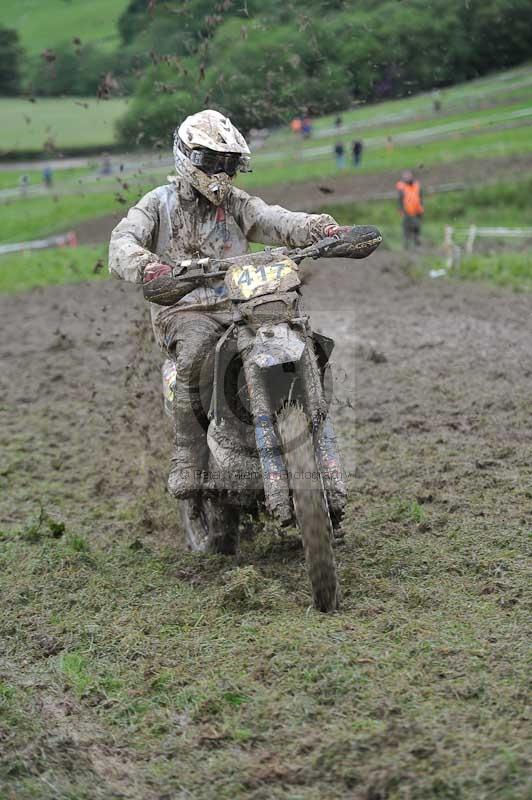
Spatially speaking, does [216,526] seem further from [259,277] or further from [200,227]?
[200,227]

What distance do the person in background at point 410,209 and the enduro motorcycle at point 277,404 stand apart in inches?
663

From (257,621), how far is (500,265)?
14.6 meters

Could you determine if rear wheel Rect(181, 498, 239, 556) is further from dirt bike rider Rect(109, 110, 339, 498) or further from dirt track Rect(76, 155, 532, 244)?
dirt track Rect(76, 155, 532, 244)

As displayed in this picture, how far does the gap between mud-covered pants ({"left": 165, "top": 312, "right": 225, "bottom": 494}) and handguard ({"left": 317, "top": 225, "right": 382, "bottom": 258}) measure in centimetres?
83

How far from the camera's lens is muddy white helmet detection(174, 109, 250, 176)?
689 cm

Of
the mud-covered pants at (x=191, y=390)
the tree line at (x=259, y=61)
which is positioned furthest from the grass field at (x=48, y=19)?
the mud-covered pants at (x=191, y=390)

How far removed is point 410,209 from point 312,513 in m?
18.2

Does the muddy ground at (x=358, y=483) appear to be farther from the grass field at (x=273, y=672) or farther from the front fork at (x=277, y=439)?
the front fork at (x=277, y=439)

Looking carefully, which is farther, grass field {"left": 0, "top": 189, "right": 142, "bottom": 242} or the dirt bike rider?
grass field {"left": 0, "top": 189, "right": 142, "bottom": 242}

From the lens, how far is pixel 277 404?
6191 millimetres

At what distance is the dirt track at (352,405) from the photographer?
29.0 feet

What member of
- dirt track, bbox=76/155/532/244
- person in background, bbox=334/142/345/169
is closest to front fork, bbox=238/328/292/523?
dirt track, bbox=76/155/532/244

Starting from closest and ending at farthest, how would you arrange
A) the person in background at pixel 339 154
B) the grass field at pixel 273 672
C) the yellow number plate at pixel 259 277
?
the grass field at pixel 273 672 → the yellow number plate at pixel 259 277 → the person in background at pixel 339 154

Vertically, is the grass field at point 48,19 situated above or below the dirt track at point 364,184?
above
